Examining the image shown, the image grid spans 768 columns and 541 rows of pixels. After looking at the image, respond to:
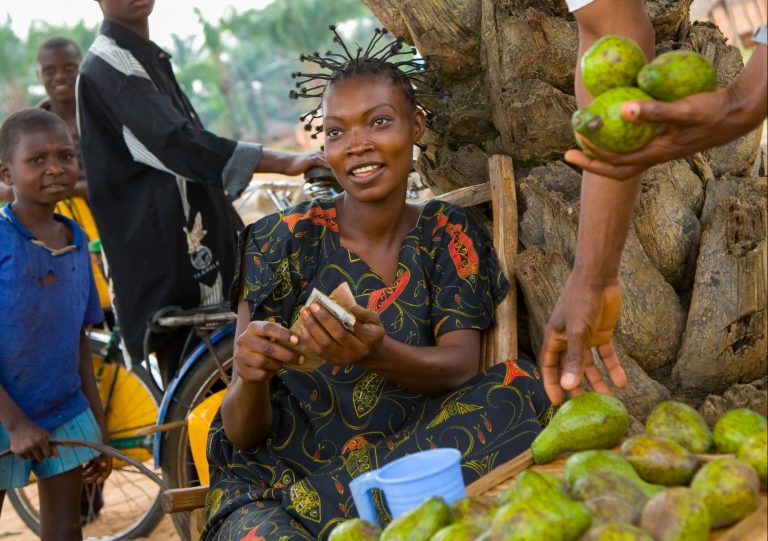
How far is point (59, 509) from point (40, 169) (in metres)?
1.33

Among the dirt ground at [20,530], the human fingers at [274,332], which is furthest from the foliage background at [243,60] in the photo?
the human fingers at [274,332]

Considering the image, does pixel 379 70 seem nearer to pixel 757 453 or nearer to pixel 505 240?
pixel 505 240

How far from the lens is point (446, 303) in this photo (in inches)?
106

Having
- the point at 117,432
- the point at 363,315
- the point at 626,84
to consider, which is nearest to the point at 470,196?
the point at 363,315

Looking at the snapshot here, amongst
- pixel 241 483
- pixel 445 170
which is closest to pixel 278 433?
pixel 241 483

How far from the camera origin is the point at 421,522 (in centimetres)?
153

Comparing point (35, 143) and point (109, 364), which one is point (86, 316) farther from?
point (109, 364)

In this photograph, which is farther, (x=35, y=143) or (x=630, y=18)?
(x=35, y=143)

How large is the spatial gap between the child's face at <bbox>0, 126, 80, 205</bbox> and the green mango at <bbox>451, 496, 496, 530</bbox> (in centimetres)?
263

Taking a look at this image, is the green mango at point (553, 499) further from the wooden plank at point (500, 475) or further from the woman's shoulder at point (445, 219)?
the woman's shoulder at point (445, 219)

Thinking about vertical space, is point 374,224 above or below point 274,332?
above

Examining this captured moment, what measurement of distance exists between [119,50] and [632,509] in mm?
3066

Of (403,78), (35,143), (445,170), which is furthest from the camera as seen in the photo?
(35,143)

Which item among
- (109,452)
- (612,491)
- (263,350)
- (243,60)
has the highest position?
(243,60)
